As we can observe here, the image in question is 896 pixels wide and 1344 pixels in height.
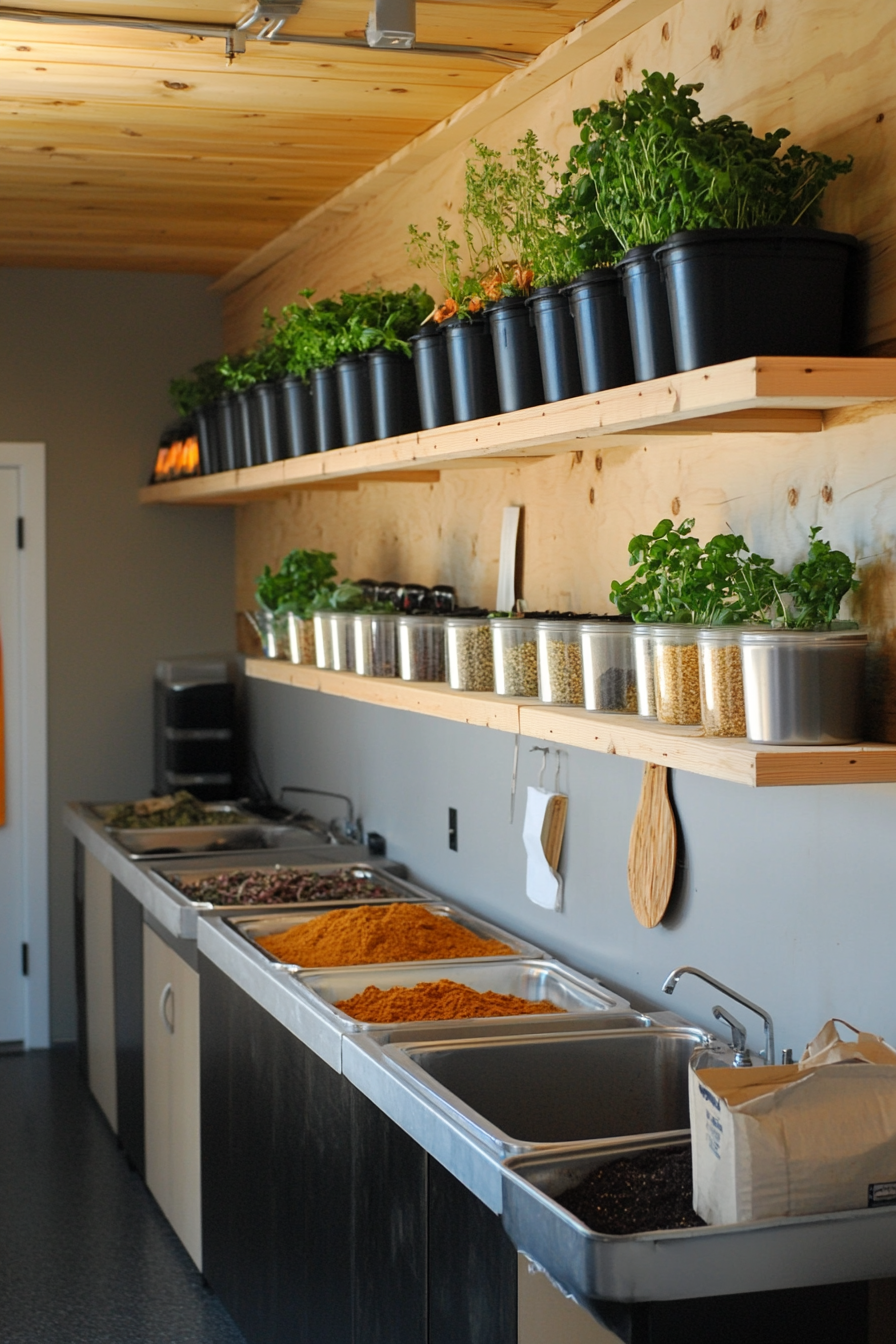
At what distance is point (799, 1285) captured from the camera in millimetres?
1655

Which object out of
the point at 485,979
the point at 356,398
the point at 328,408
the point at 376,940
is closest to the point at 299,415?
the point at 328,408

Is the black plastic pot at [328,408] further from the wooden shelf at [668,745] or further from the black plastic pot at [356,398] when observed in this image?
the wooden shelf at [668,745]

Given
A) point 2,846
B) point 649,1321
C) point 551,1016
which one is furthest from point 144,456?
point 649,1321

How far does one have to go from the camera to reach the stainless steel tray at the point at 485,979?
2.80 metres

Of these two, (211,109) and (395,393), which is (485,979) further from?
(211,109)

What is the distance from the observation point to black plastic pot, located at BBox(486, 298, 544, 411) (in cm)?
246

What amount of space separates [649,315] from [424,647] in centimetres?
124

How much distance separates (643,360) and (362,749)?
243 cm

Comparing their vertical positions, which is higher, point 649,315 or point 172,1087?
point 649,315

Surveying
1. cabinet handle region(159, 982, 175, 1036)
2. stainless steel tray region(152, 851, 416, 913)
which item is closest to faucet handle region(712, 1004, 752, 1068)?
stainless steel tray region(152, 851, 416, 913)

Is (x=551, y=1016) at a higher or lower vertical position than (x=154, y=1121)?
higher

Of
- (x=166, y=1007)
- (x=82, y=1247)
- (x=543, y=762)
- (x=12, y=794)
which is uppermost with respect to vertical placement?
(x=543, y=762)

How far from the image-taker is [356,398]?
10.6 feet

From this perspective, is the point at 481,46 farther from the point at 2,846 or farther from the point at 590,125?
the point at 2,846
